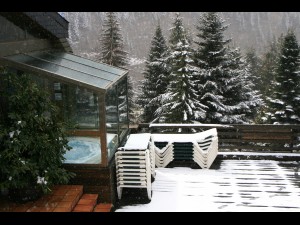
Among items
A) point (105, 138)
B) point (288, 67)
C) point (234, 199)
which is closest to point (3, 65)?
point (105, 138)

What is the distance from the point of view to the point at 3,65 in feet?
17.8

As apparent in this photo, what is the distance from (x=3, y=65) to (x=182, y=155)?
4.36 meters

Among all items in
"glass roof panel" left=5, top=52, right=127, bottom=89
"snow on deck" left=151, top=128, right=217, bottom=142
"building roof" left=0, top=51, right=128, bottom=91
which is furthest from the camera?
"snow on deck" left=151, top=128, right=217, bottom=142

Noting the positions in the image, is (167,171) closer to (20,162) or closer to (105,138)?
(105,138)

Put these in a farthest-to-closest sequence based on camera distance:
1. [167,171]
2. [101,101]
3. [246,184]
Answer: [167,171] < [246,184] < [101,101]

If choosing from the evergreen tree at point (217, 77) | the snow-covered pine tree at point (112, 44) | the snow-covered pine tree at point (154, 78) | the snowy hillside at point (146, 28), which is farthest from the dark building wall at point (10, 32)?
the snowy hillside at point (146, 28)

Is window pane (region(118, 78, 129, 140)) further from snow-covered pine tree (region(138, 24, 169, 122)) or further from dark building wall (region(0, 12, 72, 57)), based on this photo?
snow-covered pine tree (region(138, 24, 169, 122))

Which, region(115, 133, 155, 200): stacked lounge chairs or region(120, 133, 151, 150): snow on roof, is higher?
region(120, 133, 151, 150): snow on roof

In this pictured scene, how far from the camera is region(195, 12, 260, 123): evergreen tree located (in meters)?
15.7

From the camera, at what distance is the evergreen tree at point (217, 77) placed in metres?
15.7

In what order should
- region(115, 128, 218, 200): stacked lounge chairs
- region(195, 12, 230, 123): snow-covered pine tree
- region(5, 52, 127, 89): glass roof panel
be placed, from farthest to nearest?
region(195, 12, 230, 123): snow-covered pine tree → region(115, 128, 218, 200): stacked lounge chairs → region(5, 52, 127, 89): glass roof panel

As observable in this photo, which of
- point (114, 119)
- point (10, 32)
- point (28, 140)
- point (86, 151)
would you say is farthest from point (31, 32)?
point (28, 140)

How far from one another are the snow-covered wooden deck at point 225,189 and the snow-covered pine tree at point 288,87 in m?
8.74

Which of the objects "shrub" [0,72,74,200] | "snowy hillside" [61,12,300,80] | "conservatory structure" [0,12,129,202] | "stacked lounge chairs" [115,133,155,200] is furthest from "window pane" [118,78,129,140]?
"snowy hillside" [61,12,300,80]
